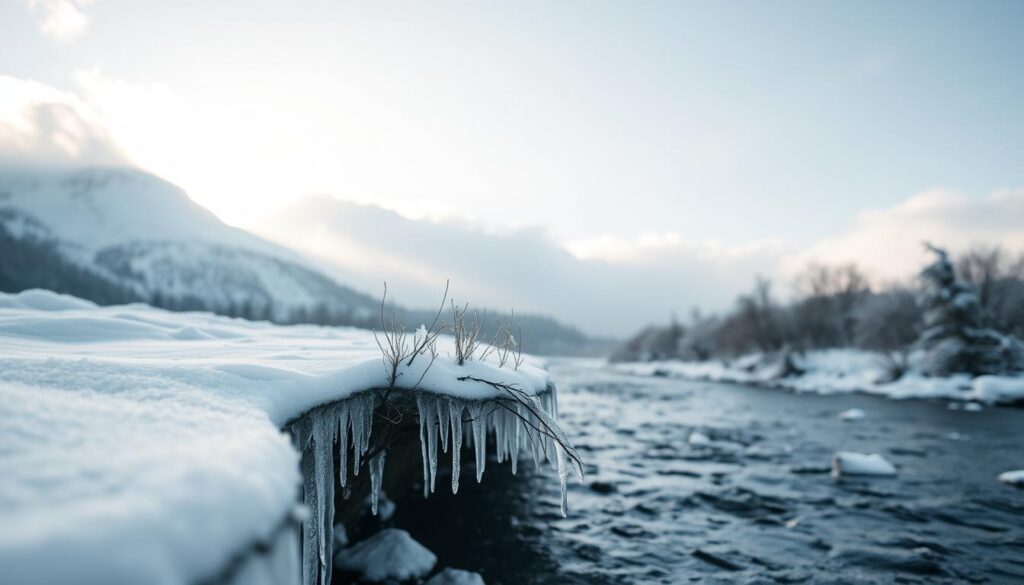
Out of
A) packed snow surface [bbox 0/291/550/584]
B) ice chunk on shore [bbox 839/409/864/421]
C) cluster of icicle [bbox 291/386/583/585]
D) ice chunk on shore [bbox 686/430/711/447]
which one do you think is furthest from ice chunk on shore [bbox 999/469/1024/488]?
packed snow surface [bbox 0/291/550/584]

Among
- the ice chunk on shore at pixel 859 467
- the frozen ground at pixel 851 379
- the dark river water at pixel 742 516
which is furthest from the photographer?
the frozen ground at pixel 851 379

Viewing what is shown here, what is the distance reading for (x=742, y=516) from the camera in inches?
322

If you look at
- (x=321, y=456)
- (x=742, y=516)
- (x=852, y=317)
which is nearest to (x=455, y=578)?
(x=321, y=456)

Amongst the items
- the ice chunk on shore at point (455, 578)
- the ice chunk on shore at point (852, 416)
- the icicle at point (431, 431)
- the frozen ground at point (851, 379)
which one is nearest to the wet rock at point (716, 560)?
the ice chunk on shore at point (455, 578)

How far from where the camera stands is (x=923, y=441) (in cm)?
1423

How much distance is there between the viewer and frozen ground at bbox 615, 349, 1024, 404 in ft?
75.3

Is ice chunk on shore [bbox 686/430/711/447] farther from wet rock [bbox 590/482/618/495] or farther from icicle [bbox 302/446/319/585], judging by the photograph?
icicle [bbox 302/446/319/585]

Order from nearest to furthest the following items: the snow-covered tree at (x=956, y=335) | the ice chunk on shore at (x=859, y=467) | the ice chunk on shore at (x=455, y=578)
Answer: the ice chunk on shore at (x=455, y=578) → the ice chunk on shore at (x=859, y=467) → the snow-covered tree at (x=956, y=335)

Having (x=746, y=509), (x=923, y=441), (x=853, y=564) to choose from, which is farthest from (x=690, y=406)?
(x=853, y=564)

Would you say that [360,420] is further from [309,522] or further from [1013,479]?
[1013,479]

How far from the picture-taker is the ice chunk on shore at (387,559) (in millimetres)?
5504

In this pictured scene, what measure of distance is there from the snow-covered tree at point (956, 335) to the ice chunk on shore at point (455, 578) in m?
35.2

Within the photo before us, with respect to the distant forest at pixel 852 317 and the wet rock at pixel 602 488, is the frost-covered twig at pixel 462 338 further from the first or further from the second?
the distant forest at pixel 852 317

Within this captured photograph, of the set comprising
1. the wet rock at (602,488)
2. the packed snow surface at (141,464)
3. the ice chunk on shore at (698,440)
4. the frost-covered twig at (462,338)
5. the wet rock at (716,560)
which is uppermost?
the frost-covered twig at (462,338)
